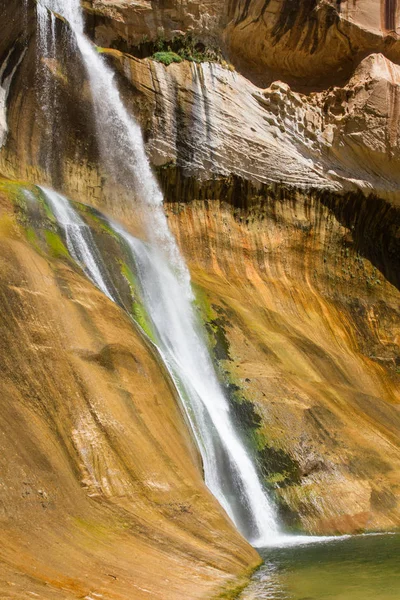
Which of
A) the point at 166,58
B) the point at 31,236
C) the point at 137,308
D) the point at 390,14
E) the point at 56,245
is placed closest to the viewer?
the point at 31,236

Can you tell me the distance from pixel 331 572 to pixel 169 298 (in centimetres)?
841

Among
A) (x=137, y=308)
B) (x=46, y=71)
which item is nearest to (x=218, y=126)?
(x=46, y=71)

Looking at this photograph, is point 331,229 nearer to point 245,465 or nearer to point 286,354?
point 286,354

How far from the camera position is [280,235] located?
2222 cm

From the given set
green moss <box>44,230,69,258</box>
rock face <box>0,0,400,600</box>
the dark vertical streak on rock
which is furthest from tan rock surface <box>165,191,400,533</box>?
the dark vertical streak on rock

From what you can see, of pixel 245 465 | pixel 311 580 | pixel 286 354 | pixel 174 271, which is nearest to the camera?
pixel 311 580

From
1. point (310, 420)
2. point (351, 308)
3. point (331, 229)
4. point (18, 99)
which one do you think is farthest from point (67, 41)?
point (310, 420)

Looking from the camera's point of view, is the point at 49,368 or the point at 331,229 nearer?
the point at 49,368

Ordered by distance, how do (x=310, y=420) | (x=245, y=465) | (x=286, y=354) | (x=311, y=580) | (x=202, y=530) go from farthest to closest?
(x=286, y=354)
(x=310, y=420)
(x=245, y=465)
(x=202, y=530)
(x=311, y=580)

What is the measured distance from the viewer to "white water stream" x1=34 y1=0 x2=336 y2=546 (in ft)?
38.0

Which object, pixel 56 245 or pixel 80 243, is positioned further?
pixel 80 243

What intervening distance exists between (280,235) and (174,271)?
626 centimetres

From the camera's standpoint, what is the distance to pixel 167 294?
51.3 ft

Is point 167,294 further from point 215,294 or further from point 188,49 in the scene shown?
point 188,49
